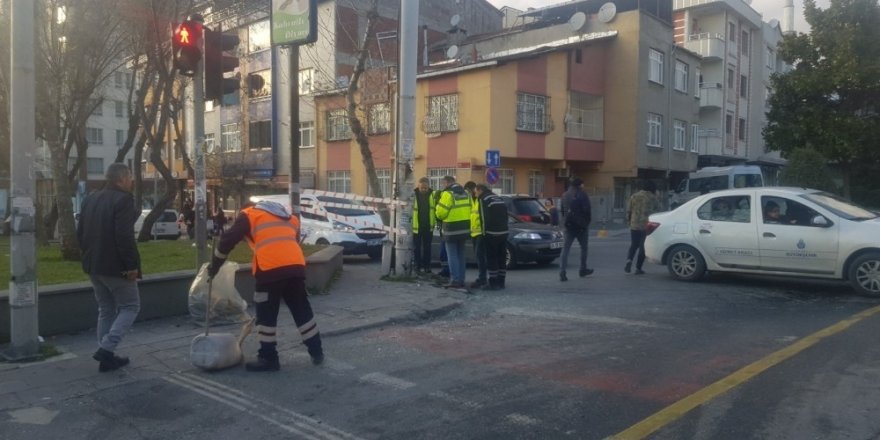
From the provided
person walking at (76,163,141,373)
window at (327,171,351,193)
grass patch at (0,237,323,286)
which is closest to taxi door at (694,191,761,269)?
grass patch at (0,237,323,286)

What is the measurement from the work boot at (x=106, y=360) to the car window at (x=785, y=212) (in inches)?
343

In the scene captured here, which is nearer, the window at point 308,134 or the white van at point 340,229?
the white van at point 340,229

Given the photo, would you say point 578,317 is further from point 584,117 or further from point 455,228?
point 584,117

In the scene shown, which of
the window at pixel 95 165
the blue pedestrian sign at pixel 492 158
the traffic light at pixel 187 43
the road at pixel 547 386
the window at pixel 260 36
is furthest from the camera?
the window at pixel 95 165

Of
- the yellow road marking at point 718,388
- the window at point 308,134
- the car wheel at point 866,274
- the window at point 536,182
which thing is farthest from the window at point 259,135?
the yellow road marking at point 718,388

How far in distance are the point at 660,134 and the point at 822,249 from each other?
83.4 feet

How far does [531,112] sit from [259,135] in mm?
15923

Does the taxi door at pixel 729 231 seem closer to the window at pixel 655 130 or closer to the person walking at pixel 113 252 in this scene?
the person walking at pixel 113 252

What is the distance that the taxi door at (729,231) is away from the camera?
1059 cm

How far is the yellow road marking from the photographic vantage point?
4.77m

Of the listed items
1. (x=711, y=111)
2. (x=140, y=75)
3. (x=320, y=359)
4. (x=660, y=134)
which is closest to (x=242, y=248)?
(x=320, y=359)

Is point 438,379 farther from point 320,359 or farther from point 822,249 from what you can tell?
point 822,249

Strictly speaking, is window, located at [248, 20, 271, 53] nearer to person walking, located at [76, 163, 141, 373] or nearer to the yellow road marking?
person walking, located at [76, 163, 141, 373]

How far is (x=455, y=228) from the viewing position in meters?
10.8
